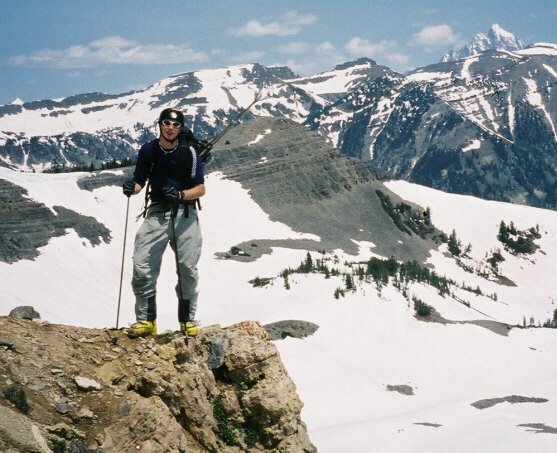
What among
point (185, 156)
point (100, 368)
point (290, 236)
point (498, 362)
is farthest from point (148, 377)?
point (290, 236)

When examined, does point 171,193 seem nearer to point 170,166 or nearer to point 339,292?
point 170,166

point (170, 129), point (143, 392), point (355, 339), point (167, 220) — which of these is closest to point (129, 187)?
point (167, 220)

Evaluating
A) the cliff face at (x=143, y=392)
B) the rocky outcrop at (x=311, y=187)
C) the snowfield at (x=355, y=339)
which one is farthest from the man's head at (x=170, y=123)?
the rocky outcrop at (x=311, y=187)

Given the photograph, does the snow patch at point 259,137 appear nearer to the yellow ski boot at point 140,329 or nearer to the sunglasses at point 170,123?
the sunglasses at point 170,123

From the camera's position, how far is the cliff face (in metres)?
9.71

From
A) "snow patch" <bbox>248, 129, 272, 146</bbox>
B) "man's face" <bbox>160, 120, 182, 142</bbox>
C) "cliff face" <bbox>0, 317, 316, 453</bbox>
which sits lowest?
"cliff face" <bbox>0, 317, 316, 453</bbox>

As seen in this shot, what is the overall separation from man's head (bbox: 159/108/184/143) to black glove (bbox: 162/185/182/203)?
1237mm

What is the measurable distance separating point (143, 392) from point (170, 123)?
5.70 meters

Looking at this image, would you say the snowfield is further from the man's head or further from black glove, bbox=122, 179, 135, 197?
the man's head

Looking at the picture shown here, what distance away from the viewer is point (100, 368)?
11.3m

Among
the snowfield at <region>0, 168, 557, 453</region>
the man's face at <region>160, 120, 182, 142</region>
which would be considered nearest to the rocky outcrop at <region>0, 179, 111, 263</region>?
the snowfield at <region>0, 168, 557, 453</region>

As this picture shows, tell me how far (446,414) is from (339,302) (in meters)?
19.7

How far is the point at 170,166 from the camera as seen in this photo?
13.0 metres

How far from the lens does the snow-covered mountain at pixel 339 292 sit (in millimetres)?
50531
